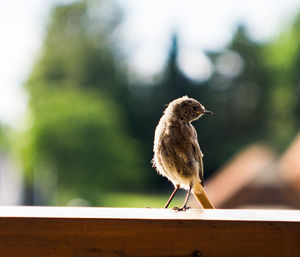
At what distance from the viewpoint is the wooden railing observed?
79.0 inches

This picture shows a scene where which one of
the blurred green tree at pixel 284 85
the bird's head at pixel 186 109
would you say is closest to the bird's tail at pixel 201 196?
the bird's head at pixel 186 109

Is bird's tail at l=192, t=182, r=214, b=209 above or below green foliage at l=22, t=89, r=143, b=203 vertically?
above

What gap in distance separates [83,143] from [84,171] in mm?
2194

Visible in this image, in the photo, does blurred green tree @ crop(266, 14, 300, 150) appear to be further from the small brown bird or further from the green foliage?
the small brown bird

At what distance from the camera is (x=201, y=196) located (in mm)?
A: 3668

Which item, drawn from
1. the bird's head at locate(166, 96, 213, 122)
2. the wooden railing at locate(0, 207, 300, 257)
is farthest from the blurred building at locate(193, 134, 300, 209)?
the wooden railing at locate(0, 207, 300, 257)

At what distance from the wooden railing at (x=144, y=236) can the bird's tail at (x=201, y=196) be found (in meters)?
1.39

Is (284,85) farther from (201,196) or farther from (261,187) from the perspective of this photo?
(201,196)

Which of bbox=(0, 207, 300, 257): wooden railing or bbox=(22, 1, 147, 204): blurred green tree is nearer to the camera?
bbox=(0, 207, 300, 257): wooden railing

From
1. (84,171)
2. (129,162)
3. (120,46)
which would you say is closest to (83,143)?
(84,171)

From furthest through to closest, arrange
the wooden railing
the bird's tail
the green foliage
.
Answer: the green foliage → the bird's tail → the wooden railing

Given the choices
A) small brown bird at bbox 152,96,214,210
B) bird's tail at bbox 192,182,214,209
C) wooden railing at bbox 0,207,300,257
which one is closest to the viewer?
wooden railing at bbox 0,207,300,257

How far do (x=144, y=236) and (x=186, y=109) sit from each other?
1.96 metres

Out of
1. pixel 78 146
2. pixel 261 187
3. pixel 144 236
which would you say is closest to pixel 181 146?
pixel 144 236
